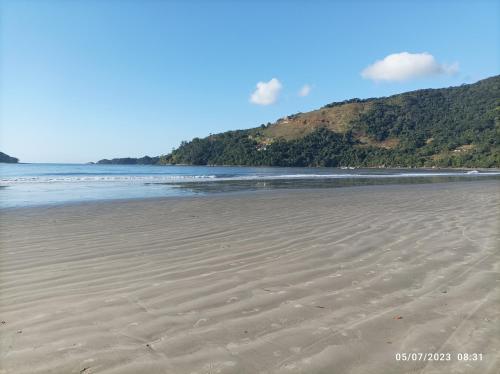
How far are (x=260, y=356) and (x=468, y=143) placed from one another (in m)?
118

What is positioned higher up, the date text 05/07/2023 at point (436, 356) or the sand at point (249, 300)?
the sand at point (249, 300)

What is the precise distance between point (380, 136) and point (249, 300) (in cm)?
14539

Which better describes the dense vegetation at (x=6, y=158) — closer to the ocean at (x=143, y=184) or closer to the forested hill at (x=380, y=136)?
the forested hill at (x=380, y=136)

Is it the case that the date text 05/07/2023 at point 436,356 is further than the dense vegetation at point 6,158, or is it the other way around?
the dense vegetation at point 6,158

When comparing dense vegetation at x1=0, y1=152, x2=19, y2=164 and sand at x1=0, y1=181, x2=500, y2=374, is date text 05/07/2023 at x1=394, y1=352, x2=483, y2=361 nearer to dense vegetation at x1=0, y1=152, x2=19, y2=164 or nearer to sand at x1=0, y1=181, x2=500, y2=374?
sand at x1=0, y1=181, x2=500, y2=374

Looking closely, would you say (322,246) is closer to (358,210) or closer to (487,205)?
(358,210)

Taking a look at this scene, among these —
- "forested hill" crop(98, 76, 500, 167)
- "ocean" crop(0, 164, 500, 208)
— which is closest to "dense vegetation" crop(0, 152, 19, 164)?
"forested hill" crop(98, 76, 500, 167)

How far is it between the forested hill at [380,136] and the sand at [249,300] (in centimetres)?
8872

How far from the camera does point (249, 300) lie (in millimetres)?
4133

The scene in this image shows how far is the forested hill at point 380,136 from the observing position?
102912 mm

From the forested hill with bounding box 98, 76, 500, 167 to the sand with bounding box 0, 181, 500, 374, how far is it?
88.7m

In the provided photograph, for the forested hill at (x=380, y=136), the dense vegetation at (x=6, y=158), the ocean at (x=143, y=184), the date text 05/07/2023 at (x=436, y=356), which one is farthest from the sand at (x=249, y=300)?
the dense vegetation at (x=6, y=158)

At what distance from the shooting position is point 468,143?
10256 cm

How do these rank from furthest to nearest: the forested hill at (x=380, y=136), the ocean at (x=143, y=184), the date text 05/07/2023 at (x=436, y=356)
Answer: the forested hill at (x=380, y=136) → the ocean at (x=143, y=184) → the date text 05/07/2023 at (x=436, y=356)
